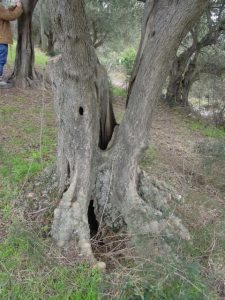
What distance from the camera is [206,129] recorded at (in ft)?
29.8

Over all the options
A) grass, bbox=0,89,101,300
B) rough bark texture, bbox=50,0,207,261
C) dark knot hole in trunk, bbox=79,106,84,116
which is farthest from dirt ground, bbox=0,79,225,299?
dark knot hole in trunk, bbox=79,106,84,116

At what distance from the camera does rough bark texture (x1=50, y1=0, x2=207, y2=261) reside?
313 cm

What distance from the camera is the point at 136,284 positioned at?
101 inches

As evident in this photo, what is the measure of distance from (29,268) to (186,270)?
4.06 feet

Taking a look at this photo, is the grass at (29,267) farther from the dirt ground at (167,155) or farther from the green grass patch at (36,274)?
Answer: the dirt ground at (167,155)

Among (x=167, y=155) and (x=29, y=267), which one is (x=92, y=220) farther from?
(x=167, y=155)

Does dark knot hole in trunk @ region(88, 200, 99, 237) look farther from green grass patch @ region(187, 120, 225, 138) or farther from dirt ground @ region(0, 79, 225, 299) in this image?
green grass patch @ region(187, 120, 225, 138)

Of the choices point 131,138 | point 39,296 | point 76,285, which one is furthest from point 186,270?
point 131,138

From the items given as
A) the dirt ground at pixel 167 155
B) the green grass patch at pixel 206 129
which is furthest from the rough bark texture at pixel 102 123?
the green grass patch at pixel 206 129

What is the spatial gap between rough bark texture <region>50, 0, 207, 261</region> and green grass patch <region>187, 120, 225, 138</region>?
5109mm

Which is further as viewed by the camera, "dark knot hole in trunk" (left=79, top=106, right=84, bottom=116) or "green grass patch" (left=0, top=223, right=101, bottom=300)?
"dark knot hole in trunk" (left=79, top=106, right=84, bottom=116)

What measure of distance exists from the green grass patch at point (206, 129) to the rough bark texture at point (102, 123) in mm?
5109

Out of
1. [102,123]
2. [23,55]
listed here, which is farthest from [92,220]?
[23,55]

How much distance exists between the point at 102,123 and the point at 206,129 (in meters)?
5.84
